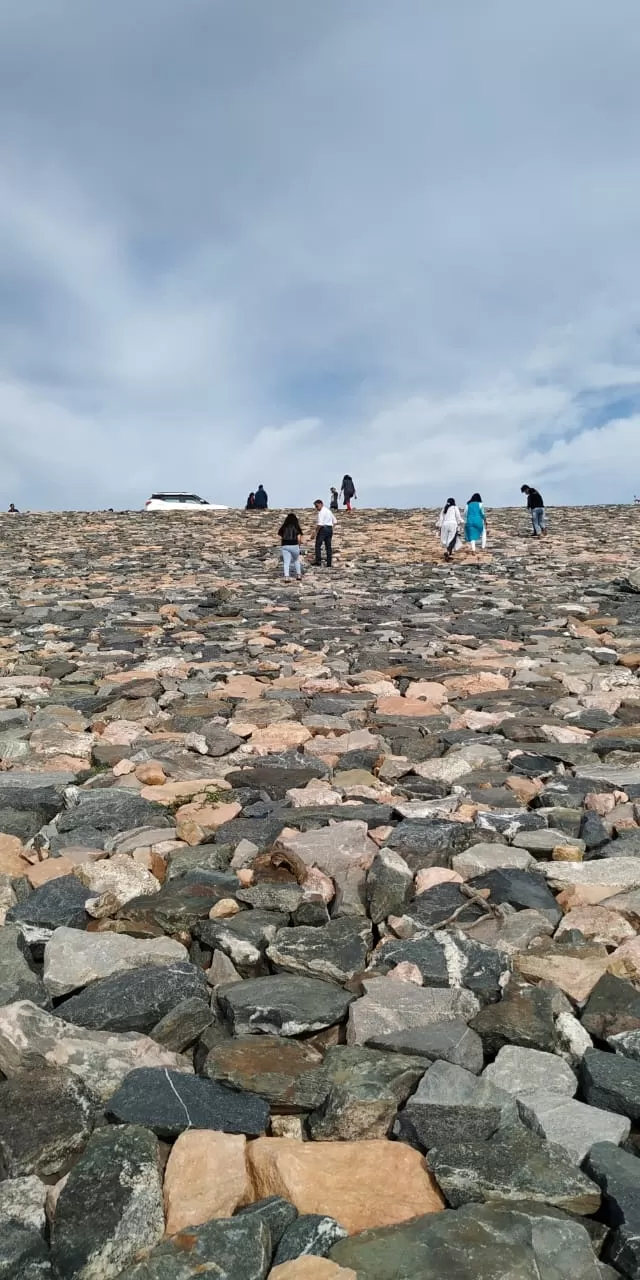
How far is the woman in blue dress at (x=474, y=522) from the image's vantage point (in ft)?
73.6

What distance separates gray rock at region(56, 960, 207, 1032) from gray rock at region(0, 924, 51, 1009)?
12 centimetres

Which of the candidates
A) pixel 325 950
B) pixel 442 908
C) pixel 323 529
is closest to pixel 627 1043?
pixel 442 908

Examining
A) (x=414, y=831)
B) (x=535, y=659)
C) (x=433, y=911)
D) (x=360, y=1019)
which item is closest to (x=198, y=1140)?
(x=360, y=1019)

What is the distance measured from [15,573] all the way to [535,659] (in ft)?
44.7

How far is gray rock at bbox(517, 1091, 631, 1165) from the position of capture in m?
2.58

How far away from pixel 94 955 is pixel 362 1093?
143cm

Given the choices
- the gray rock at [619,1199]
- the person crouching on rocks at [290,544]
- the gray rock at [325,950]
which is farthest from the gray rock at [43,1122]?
the person crouching on rocks at [290,544]

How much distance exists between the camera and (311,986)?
343 centimetres

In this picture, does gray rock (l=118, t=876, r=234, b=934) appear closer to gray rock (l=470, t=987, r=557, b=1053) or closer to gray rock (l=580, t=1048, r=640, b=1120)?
gray rock (l=470, t=987, r=557, b=1053)

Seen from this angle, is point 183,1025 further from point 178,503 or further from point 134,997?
point 178,503

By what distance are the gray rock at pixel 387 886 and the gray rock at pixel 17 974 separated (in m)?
1.55

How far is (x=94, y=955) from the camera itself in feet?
11.9

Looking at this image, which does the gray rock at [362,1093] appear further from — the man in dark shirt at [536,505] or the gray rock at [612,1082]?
the man in dark shirt at [536,505]

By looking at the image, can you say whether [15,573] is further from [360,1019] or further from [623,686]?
[360,1019]
